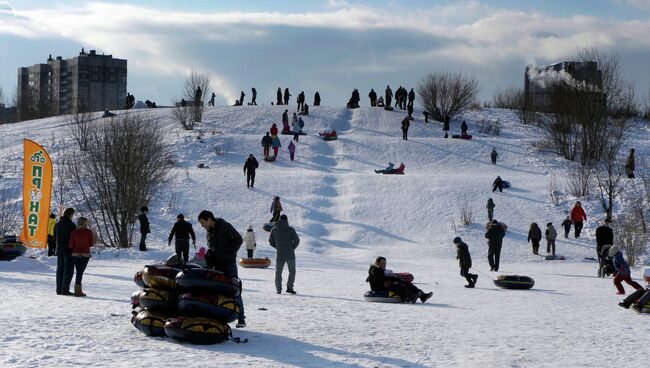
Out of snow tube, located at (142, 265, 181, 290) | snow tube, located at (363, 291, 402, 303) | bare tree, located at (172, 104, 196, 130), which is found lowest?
snow tube, located at (363, 291, 402, 303)

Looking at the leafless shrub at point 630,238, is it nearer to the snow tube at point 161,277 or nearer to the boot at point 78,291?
the boot at point 78,291

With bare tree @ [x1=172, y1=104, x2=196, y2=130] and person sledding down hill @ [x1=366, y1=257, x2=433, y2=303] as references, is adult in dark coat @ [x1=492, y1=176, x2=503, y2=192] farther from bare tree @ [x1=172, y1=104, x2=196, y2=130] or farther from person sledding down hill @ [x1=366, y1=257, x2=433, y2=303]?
bare tree @ [x1=172, y1=104, x2=196, y2=130]

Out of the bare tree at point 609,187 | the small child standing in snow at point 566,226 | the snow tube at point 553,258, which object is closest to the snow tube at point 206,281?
the snow tube at point 553,258

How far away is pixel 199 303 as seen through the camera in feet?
32.7

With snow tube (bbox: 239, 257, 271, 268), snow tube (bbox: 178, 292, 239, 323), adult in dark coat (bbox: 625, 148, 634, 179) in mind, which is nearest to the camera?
snow tube (bbox: 178, 292, 239, 323)

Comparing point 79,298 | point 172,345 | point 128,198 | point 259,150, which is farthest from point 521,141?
point 172,345

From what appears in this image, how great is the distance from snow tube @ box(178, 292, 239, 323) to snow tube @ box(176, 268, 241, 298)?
0.08 meters

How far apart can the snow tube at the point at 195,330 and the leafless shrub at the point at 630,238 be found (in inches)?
803

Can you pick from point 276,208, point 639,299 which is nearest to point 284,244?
point 639,299

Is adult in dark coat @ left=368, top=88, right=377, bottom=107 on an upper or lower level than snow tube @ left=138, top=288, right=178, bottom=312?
upper

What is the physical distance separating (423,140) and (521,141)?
21.3ft

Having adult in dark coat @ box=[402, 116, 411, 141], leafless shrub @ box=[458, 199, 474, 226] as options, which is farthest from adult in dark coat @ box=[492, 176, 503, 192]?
adult in dark coat @ box=[402, 116, 411, 141]

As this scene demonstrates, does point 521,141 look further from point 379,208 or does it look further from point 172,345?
point 172,345

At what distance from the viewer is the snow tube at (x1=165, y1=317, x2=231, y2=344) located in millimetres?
9695
